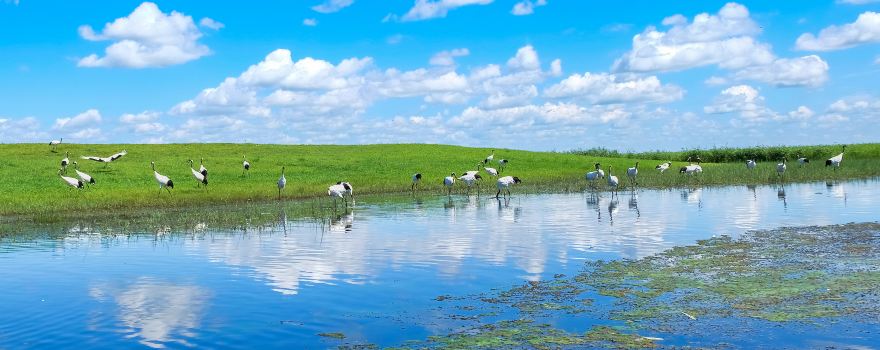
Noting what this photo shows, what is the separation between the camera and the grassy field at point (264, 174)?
40.9m

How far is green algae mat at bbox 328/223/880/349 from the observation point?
12.2m

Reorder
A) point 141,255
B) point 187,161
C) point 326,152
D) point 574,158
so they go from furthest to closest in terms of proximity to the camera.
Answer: point 326,152, point 574,158, point 187,161, point 141,255

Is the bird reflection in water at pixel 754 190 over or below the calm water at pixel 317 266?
over

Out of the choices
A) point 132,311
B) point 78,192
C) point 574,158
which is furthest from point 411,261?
point 574,158

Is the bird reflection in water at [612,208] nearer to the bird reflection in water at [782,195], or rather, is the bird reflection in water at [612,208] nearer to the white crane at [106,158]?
the bird reflection in water at [782,195]

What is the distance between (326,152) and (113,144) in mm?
21666

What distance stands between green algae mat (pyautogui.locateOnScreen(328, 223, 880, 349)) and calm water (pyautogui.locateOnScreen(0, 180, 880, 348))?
0.99 m

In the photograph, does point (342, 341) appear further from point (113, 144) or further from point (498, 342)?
point (113, 144)

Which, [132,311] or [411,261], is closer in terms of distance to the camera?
[132,311]

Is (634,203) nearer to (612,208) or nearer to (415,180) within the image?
(612,208)

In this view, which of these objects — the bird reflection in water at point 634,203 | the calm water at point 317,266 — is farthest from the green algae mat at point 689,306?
the bird reflection in water at point 634,203

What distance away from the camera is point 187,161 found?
199ft

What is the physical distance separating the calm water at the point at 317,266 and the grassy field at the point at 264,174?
1034 cm

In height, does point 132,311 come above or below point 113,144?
below
